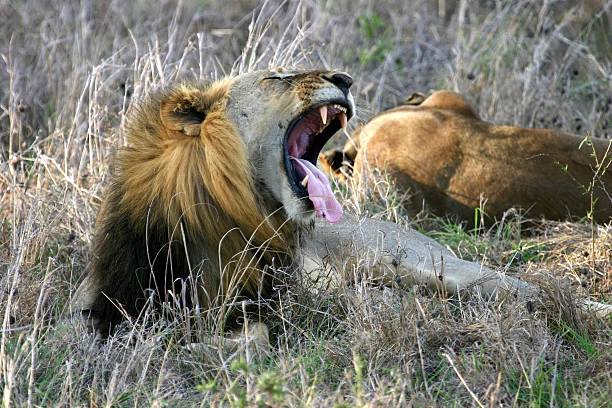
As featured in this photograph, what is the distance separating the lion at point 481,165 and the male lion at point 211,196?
1.27 meters

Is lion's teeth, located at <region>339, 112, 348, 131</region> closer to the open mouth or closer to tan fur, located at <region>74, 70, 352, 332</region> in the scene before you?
the open mouth

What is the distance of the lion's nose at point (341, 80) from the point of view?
358 centimetres

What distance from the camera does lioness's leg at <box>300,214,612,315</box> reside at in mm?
3732

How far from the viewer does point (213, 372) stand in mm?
3168

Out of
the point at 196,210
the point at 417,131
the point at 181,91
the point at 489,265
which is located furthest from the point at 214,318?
the point at 417,131

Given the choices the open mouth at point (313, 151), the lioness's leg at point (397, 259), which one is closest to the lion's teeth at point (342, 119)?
the open mouth at point (313, 151)

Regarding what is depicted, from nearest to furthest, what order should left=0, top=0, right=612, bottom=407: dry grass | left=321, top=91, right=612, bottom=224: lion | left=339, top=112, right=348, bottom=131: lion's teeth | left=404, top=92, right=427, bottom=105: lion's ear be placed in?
left=0, top=0, right=612, bottom=407: dry grass, left=339, top=112, right=348, bottom=131: lion's teeth, left=321, top=91, right=612, bottom=224: lion, left=404, top=92, right=427, bottom=105: lion's ear

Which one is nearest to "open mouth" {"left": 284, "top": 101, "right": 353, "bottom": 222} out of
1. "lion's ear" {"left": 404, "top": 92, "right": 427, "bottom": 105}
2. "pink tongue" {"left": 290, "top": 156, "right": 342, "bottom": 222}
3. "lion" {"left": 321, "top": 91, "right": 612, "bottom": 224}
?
"pink tongue" {"left": 290, "top": 156, "right": 342, "bottom": 222}

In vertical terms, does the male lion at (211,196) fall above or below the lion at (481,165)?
above

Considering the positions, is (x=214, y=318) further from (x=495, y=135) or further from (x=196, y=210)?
(x=495, y=135)

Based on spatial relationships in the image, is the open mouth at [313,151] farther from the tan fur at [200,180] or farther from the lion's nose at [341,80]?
the tan fur at [200,180]

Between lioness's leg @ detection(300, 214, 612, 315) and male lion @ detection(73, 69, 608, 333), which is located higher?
male lion @ detection(73, 69, 608, 333)

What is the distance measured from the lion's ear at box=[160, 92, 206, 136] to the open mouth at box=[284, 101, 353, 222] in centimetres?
37

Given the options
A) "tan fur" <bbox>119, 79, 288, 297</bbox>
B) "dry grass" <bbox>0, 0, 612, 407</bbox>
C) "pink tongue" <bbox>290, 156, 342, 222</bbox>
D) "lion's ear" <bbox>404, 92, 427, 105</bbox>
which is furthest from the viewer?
"lion's ear" <bbox>404, 92, 427, 105</bbox>
